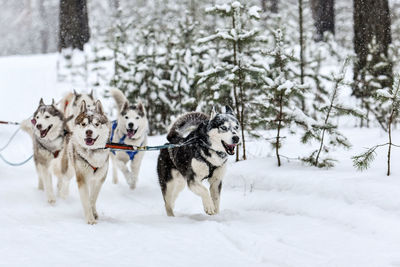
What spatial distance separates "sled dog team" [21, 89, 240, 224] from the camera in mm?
4262

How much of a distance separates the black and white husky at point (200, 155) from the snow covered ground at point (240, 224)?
0.33m

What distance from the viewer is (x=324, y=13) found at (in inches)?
582

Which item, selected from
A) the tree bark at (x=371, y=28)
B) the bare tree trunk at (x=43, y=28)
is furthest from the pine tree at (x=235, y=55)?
the bare tree trunk at (x=43, y=28)

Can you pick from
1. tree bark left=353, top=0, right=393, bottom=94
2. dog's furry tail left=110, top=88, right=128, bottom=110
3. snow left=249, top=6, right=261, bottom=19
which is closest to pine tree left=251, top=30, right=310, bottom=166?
snow left=249, top=6, right=261, bottom=19

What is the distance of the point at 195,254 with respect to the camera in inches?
129

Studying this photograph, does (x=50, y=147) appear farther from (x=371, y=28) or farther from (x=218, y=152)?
(x=371, y=28)

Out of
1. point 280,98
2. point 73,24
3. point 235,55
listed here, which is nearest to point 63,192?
point 235,55

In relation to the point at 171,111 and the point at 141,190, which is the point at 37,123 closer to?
the point at 141,190

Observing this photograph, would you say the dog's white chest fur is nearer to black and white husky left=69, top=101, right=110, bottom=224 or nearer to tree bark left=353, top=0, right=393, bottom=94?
black and white husky left=69, top=101, right=110, bottom=224

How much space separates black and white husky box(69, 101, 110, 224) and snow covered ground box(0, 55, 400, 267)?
0.84 feet

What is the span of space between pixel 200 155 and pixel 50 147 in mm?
2472

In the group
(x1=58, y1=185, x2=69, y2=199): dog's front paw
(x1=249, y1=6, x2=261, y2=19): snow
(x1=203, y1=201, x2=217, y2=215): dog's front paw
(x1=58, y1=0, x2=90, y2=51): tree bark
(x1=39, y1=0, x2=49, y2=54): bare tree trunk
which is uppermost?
(x1=39, y1=0, x2=49, y2=54): bare tree trunk

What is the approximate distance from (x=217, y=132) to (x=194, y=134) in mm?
442

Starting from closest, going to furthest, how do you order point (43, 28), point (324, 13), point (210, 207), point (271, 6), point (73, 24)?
point (210, 207) → point (73, 24) → point (324, 13) → point (271, 6) → point (43, 28)
